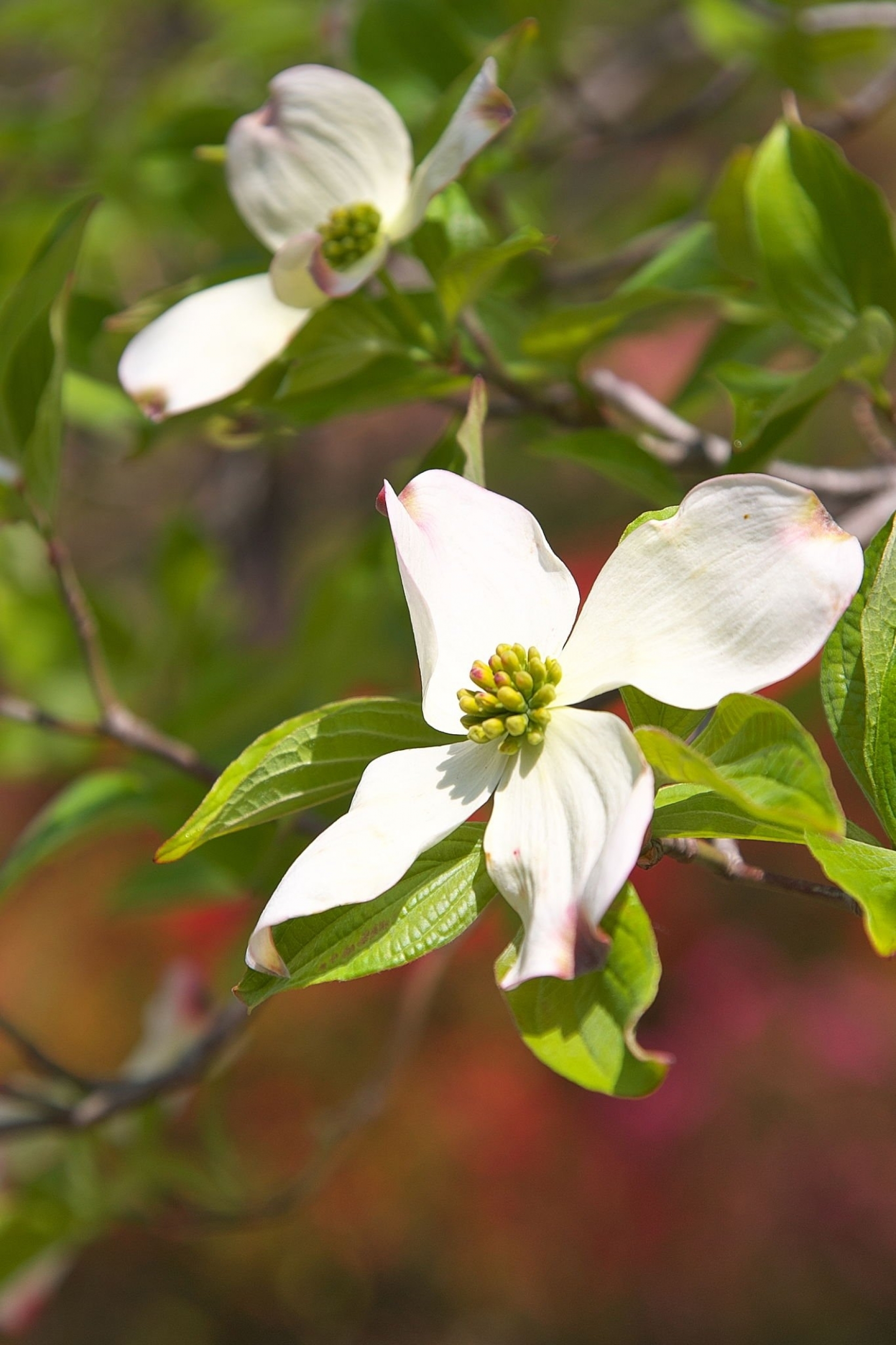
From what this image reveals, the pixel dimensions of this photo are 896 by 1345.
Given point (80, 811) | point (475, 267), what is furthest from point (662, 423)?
point (80, 811)

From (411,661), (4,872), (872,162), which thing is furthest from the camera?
(872,162)

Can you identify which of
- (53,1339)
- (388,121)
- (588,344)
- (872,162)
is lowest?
(53,1339)

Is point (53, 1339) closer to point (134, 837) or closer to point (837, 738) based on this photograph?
point (134, 837)

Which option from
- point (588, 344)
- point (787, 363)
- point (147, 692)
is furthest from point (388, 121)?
point (787, 363)

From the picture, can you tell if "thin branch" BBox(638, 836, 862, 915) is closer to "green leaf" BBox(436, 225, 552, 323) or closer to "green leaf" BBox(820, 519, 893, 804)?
"green leaf" BBox(820, 519, 893, 804)

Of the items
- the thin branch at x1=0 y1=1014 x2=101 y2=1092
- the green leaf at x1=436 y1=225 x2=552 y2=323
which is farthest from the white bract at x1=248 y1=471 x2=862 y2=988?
the thin branch at x1=0 y1=1014 x2=101 y2=1092

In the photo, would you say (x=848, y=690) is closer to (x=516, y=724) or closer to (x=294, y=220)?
(x=516, y=724)

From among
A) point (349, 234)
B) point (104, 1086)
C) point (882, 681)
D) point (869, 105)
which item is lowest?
point (104, 1086)
